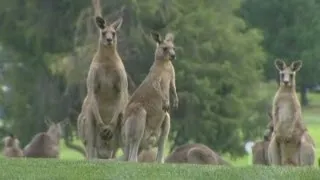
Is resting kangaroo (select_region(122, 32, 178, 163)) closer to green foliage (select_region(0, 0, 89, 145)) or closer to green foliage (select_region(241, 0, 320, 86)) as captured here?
green foliage (select_region(0, 0, 89, 145))

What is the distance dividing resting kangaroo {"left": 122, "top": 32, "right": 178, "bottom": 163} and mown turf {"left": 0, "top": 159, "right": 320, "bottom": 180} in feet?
7.71

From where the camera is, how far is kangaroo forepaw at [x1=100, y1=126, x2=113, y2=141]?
13.6 meters

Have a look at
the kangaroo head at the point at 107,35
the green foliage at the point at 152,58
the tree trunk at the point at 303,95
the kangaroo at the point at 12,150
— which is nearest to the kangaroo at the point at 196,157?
the kangaroo at the point at 12,150

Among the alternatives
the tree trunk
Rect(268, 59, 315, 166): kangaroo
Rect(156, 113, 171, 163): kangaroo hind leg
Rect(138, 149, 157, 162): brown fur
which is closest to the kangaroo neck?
Rect(156, 113, 171, 163): kangaroo hind leg

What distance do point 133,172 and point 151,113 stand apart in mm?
3033

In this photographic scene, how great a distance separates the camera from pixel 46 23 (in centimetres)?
3541

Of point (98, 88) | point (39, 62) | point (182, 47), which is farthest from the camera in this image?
point (39, 62)

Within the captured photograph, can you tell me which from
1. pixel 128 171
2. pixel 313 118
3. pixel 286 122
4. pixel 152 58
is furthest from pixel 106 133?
pixel 313 118

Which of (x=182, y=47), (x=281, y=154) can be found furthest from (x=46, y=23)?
(x=281, y=154)

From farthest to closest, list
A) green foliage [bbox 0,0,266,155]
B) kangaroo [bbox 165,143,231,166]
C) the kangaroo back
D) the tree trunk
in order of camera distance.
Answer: the tree trunk, green foliage [bbox 0,0,266,155], the kangaroo back, kangaroo [bbox 165,143,231,166]

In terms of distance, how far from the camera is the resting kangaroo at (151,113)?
43.1 ft

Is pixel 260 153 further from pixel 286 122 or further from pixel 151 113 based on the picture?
pixel 151 113

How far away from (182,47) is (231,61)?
2.32 m

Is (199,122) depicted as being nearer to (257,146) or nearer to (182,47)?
(182,47)
